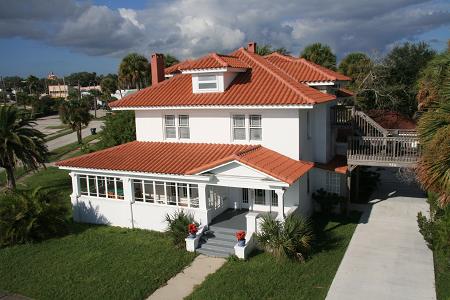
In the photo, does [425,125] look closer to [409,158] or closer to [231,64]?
[409,158]

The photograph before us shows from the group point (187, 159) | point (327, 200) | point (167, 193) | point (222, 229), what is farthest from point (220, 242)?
point (327, 200)

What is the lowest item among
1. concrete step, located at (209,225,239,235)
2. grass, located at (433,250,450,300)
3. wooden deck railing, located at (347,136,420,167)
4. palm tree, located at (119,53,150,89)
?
grass, located at (433,250,450,300)

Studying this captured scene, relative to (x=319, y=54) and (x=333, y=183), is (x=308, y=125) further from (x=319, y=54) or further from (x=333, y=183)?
(x=319, y=54)

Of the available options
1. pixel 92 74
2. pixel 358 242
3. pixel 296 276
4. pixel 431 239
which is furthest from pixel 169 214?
pixel 92 74

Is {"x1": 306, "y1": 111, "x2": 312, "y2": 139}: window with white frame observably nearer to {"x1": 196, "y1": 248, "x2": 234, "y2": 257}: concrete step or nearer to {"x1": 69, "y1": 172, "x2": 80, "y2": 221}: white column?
{"x1": 196, "y1": 248, "x2": 234, "y2": 257}: concrete step

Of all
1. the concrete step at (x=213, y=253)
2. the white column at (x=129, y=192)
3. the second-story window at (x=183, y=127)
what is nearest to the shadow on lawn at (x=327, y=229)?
the concrete step at (x=213, y=253)

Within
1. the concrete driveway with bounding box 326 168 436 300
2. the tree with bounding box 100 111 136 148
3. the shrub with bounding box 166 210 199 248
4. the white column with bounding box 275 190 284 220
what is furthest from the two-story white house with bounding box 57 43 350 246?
the tree with bounding box 100 111 136 148

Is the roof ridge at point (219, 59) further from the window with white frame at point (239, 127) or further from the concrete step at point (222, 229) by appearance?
the concrete step at point (222, 229)
